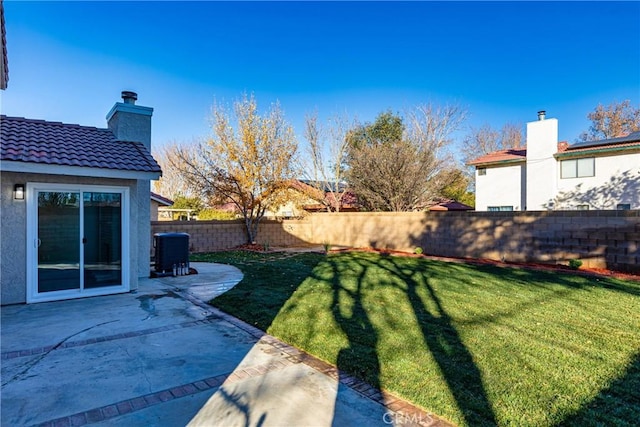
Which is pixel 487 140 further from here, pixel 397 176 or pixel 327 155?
pixel 397 176

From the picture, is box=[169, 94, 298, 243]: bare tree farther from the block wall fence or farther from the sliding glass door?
the sliding glass door

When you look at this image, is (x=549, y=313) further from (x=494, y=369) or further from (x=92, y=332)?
(x=92, y=332)

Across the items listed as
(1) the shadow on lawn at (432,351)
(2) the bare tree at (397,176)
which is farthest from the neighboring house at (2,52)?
(2) the bare tree at (397,176)

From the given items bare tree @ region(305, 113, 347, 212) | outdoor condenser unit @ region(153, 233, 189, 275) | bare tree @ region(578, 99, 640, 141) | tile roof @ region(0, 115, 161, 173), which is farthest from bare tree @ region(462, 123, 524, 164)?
tile roof @ region(0, 115, 161, 173)

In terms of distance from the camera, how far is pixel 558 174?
68.3 ft

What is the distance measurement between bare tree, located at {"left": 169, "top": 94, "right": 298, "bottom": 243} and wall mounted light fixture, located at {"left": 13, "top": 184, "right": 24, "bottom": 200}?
10111 millimetres

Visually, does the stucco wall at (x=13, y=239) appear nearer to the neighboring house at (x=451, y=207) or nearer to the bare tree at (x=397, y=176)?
the bare tree at (x=397, y=176)

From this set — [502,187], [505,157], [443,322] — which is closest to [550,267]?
[443,322]

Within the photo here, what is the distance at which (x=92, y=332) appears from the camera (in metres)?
5.07

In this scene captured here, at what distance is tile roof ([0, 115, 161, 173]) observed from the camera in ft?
21.4

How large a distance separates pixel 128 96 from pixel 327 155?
19.2m

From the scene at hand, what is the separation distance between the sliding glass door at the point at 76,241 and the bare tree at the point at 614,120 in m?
34.6

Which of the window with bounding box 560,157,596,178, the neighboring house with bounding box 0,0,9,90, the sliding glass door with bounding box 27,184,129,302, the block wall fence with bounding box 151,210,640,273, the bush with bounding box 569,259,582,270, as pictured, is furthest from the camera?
the window with bounding box 560,157,596,178

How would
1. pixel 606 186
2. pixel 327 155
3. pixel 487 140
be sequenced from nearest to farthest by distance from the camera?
pixel 606 186 < pixel 327 155 < pixel 487 140
